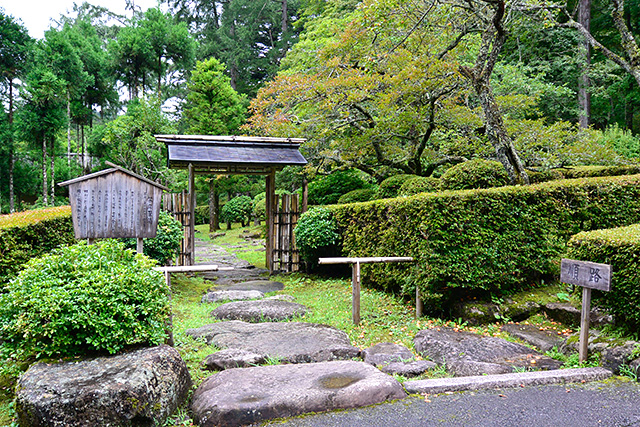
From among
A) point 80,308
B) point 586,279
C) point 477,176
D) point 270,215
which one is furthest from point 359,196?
point 80,308

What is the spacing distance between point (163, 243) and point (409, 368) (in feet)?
18.6

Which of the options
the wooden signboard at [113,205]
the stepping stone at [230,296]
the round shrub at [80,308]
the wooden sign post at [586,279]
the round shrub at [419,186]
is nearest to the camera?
the round shrub at [80,308]

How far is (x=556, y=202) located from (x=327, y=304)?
4001 mm

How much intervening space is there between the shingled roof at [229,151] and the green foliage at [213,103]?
37.1 feet

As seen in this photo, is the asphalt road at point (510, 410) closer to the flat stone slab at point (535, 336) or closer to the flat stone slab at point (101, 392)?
the flat stone slab at point (101, 392)

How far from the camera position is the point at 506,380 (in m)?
3.48

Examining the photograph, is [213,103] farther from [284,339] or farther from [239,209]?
[284,339]

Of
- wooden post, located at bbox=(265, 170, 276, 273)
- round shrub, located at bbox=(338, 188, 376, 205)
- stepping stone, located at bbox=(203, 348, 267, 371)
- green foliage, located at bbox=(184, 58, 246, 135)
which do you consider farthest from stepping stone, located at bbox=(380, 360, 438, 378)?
green foliage, located at bbox=(184, 58, 246, 135)

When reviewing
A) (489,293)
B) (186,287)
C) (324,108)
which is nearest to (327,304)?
(489,293)

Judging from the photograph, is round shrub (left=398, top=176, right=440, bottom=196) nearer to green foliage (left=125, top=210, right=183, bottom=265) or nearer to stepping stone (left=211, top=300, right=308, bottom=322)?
stepping stone (left=211, top=300, right=308, bottom=322)

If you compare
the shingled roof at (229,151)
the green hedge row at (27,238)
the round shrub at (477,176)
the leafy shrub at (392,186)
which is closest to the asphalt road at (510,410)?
the green hedge row at (27,238)

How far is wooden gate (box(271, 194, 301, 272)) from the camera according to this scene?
1023cm

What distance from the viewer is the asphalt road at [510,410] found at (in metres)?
2.84

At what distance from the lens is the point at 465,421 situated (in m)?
2.87
